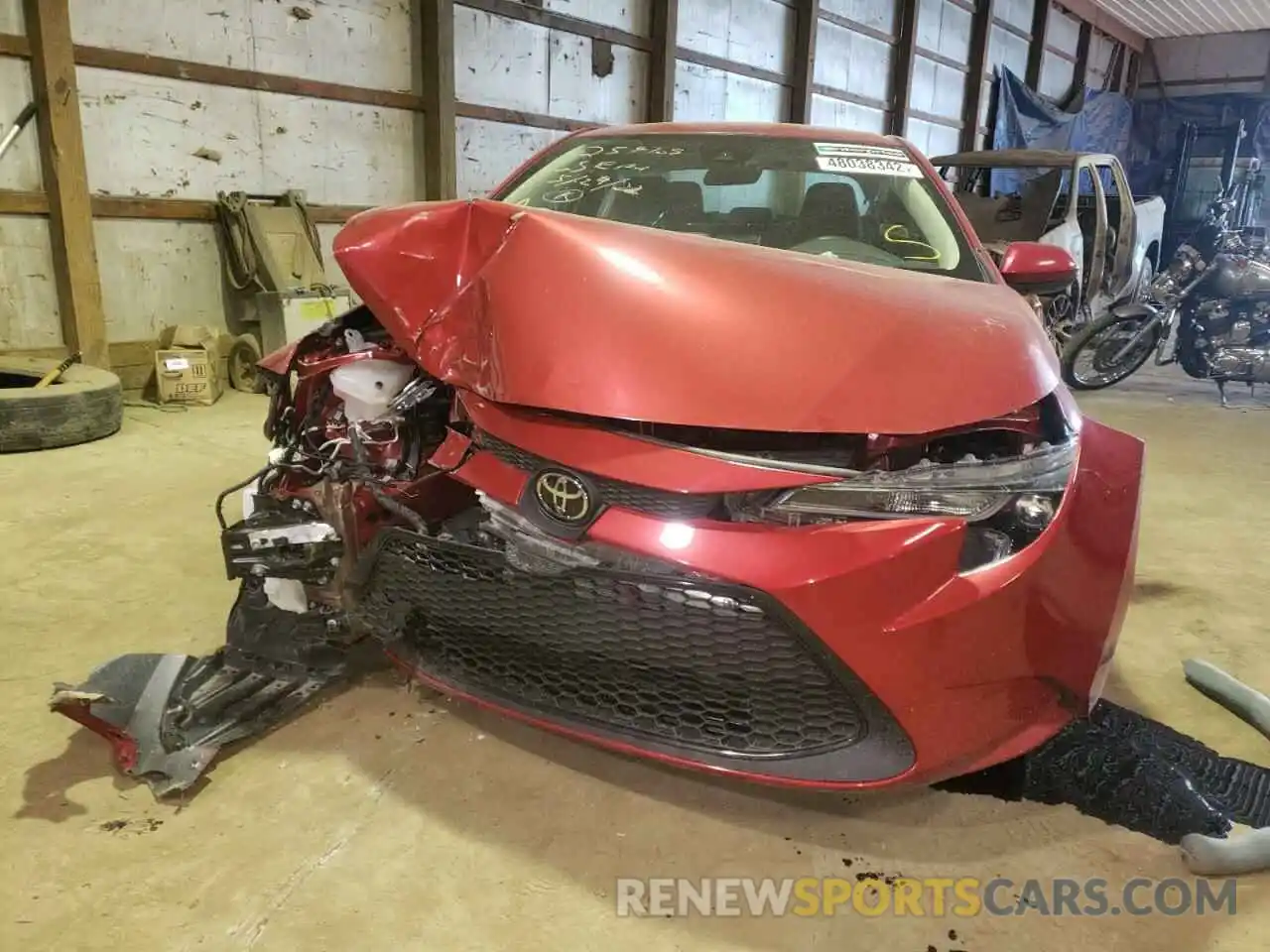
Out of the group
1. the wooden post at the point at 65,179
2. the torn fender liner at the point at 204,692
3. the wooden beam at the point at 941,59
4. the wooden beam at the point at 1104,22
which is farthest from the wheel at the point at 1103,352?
the wooden beam at the point at 1104,22

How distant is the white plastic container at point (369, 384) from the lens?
1825 millimetres

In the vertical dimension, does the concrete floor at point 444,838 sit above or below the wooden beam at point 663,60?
below

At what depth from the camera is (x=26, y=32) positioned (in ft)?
15.4

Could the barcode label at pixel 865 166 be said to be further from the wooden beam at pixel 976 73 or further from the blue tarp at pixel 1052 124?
the wooden beam at pixel 976 73

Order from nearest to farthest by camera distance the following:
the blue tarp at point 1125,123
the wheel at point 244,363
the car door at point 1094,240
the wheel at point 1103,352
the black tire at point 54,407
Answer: the black tire at point 54,407 < the wheel at point 244,363 < the wheel at point 1103,352 < the car door at point 1094,240 < the blue tarp at point 1125,123

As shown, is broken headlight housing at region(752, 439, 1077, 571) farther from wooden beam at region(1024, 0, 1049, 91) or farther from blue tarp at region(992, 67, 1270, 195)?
wooden beam at region(1024, 0, 1049, 91)

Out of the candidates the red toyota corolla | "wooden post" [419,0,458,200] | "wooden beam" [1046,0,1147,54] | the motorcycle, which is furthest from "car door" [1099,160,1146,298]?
"wooden beam" [1046,0,1147,54]

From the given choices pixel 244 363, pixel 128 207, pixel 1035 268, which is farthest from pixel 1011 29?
pixel 1035 268

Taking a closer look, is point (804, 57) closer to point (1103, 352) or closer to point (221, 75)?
point (1103, 352)

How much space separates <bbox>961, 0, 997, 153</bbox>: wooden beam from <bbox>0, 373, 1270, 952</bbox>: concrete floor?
38.2ft

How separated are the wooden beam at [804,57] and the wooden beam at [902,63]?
1741 millimetres

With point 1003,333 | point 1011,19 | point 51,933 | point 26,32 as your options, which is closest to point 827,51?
point 1011,19

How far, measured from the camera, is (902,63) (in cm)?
1090

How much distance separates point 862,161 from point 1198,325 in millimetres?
4947
